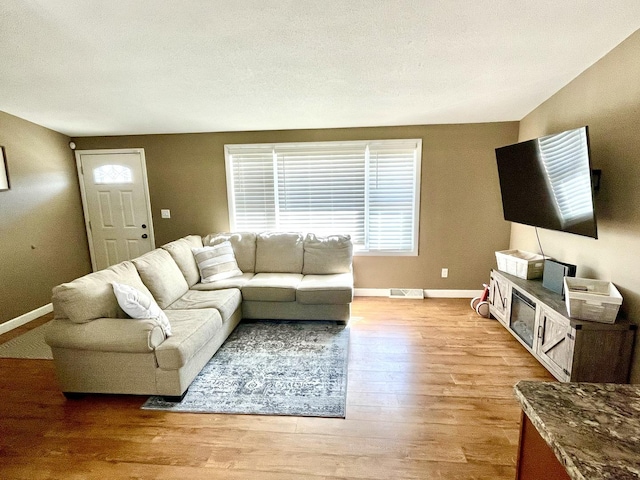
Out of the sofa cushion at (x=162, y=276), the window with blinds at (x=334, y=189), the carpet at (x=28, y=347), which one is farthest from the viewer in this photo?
the window with blinds at (x=334, y=189)

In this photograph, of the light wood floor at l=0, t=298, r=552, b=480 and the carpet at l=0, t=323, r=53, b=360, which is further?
the carpet at l=0, t=323, r=53, b=360

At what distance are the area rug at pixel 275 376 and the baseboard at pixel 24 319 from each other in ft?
8.19

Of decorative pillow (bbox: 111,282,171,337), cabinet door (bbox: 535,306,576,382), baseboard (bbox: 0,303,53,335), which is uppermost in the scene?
decorative pillow (bbox: 111,282,171,337)

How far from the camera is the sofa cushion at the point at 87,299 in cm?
205

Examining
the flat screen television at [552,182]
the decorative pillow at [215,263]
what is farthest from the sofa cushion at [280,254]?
the flat screen television at [552,182]

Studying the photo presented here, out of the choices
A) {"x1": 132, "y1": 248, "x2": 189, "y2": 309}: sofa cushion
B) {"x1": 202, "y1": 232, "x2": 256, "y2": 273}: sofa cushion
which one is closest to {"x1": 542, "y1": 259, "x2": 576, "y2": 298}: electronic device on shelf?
{"x1": 202, "y1": 232, "x2": 256, "y2": 273}: sofa cushion

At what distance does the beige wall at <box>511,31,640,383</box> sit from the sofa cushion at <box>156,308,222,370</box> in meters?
2.98

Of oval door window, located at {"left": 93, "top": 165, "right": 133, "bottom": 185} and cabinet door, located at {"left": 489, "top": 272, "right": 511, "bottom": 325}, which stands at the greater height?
oval door window, located at {"left": 93, "top": 165, "right": 133, "bottom": 185}

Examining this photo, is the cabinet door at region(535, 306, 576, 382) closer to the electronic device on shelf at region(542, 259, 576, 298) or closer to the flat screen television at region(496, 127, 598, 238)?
the electronic device on shelf at region(542, 259, 576, 298)

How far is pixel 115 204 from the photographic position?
13.9ft

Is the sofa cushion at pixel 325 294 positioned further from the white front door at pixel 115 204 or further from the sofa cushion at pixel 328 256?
the white front door at pixel 115 204

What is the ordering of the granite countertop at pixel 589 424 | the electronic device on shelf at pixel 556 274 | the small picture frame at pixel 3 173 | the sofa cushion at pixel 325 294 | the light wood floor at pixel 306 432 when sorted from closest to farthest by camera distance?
the granite countertop at pixel 589 424 → the light wood floor at pixel 306 432 → the electronic device on shelf at pixel 556 274 → the sofa cushion at pixel 325 294 → the small picture frame at pixel 3 173

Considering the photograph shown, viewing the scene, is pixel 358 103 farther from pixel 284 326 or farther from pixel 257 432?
pixel 257 432

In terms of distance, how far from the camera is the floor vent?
156 inches
